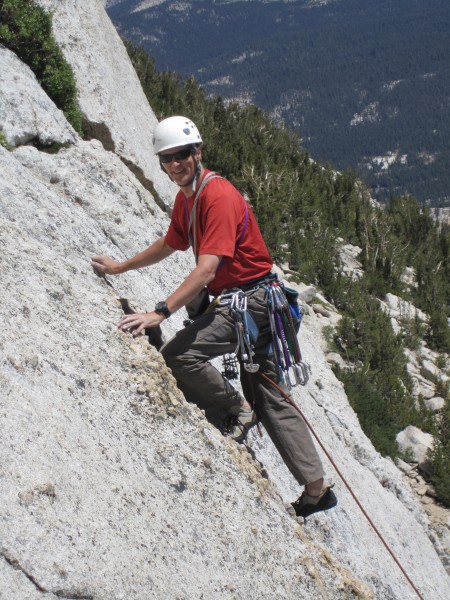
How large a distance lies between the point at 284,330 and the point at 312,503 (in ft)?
3.62

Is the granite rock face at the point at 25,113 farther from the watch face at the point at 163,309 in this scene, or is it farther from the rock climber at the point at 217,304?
the watch face at the point at 163,309

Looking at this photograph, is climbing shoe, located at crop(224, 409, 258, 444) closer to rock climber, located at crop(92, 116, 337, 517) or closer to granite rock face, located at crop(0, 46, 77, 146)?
rock climber, located at crop(92, 116, 337, 517)

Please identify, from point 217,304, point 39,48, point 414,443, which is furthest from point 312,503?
point 414,443

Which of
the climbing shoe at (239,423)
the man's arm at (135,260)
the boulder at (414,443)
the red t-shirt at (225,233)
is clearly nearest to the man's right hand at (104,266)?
the man's arm at (135,260)

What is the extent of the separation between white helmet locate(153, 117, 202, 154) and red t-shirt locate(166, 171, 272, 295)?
0.27 metres

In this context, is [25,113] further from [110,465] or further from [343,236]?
[343,236]

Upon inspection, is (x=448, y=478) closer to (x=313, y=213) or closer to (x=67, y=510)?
(x=67, y=510)

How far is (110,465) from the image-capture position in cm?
334

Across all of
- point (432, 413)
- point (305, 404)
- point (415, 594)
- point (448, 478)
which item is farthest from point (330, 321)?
point (415, 594)

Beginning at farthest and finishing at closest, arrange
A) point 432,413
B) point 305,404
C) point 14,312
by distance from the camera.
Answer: point 432,413 < point 305,404 < point 14,312

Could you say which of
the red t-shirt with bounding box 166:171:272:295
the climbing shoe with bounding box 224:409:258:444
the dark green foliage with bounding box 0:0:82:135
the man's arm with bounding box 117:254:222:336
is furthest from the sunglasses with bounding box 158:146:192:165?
the dark green foliage with bounding box 0:0:82:135

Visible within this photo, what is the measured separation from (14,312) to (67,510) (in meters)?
1.04

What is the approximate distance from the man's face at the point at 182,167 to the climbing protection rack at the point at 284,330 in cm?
80

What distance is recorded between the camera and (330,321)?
49.3 ft
